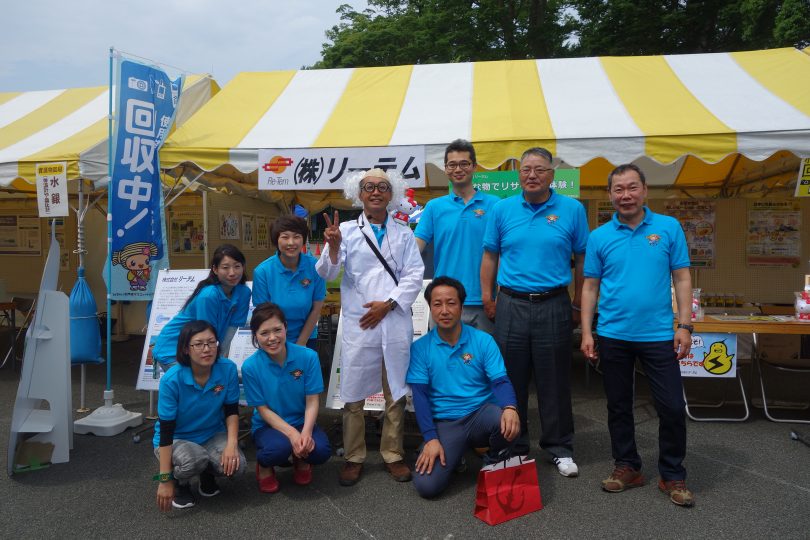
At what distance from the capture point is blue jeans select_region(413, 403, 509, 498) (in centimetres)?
→ 284

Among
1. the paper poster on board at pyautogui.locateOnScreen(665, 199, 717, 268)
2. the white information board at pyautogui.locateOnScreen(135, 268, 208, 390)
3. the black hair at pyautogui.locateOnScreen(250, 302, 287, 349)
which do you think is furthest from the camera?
the paper poster on board at pyautogui.locateOnScreen(665, 199, 717, 268)

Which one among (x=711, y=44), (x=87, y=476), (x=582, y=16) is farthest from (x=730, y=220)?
(x=582, y=16)

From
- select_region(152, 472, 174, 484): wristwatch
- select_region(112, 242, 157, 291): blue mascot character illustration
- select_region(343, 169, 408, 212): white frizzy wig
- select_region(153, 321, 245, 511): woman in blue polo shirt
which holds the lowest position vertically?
select_region(152, 472, 174, 484): wristwatch

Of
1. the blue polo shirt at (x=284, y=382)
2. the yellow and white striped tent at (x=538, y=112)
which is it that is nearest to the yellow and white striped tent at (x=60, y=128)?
the yellow and white striped tent at (x=538, y=112)

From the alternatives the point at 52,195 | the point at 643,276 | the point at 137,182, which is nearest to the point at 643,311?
the point at 643,276

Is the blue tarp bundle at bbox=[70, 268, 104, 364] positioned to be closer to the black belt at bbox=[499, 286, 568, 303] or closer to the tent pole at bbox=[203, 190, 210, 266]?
the tent pole at bbox=[203, 190, 210, 266]

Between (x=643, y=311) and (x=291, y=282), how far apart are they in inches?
76.5

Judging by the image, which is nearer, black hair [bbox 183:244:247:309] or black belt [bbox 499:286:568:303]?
black belt [bbox 499:286:568:303]

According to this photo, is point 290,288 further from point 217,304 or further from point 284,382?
point 284,382

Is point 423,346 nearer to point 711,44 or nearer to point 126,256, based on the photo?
point 126,256

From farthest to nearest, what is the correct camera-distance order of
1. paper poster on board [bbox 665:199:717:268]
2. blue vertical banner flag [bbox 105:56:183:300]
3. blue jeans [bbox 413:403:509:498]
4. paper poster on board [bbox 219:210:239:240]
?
paper poster on board [bbox 219:210:239:240]
paper poster on board [bbox 665:199:717:268]
blue vertical banner flag [bbox 105:56:183:300]
blue jeans [bbox 413:403:509:498]

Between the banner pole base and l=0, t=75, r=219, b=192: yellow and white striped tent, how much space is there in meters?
2.07

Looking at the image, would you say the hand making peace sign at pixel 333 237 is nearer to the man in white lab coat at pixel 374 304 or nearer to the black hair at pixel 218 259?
the man in white lab coat at pixel 374 304

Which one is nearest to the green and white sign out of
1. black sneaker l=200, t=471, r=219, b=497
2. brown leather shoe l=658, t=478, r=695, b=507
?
brown leather shoe l=658, t=478, r=695, b=507
